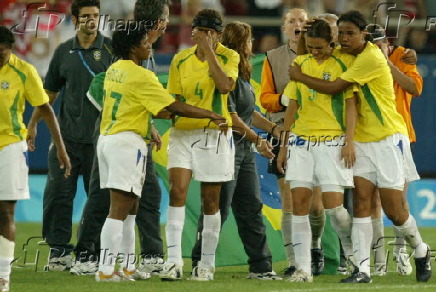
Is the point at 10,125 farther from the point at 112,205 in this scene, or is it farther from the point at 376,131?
the point at 376,131

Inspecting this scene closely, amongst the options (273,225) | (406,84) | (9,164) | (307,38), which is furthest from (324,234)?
(9,164)

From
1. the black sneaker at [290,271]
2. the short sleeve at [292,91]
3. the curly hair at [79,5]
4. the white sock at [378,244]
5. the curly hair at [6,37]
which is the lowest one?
the black sneaker at [290,271]

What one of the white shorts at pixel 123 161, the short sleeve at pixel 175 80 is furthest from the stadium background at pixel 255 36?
the white shorts at pixel 123 161

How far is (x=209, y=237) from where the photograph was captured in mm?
8758

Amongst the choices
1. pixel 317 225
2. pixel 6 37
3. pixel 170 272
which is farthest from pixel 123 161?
pixel 317 225

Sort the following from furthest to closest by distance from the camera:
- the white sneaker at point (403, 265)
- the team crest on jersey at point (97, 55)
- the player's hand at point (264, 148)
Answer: the team crest on jersey at point (97, 55), the white sneaker at point (403, 265), the player's hand at point (264, 148)

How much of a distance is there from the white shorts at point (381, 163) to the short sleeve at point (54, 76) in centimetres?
→ 271

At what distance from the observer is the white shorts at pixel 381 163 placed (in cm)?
867

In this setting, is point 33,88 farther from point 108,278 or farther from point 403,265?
point 403,265

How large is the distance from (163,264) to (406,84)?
8.36ft

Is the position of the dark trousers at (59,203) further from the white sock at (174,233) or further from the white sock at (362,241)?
the white sock at (362,241)

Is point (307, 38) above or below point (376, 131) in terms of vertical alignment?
above

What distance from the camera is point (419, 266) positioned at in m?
8.93

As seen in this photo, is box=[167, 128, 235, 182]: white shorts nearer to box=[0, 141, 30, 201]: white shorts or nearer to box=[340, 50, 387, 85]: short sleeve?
box=[340, 50, 387, 85]: short sleeve
